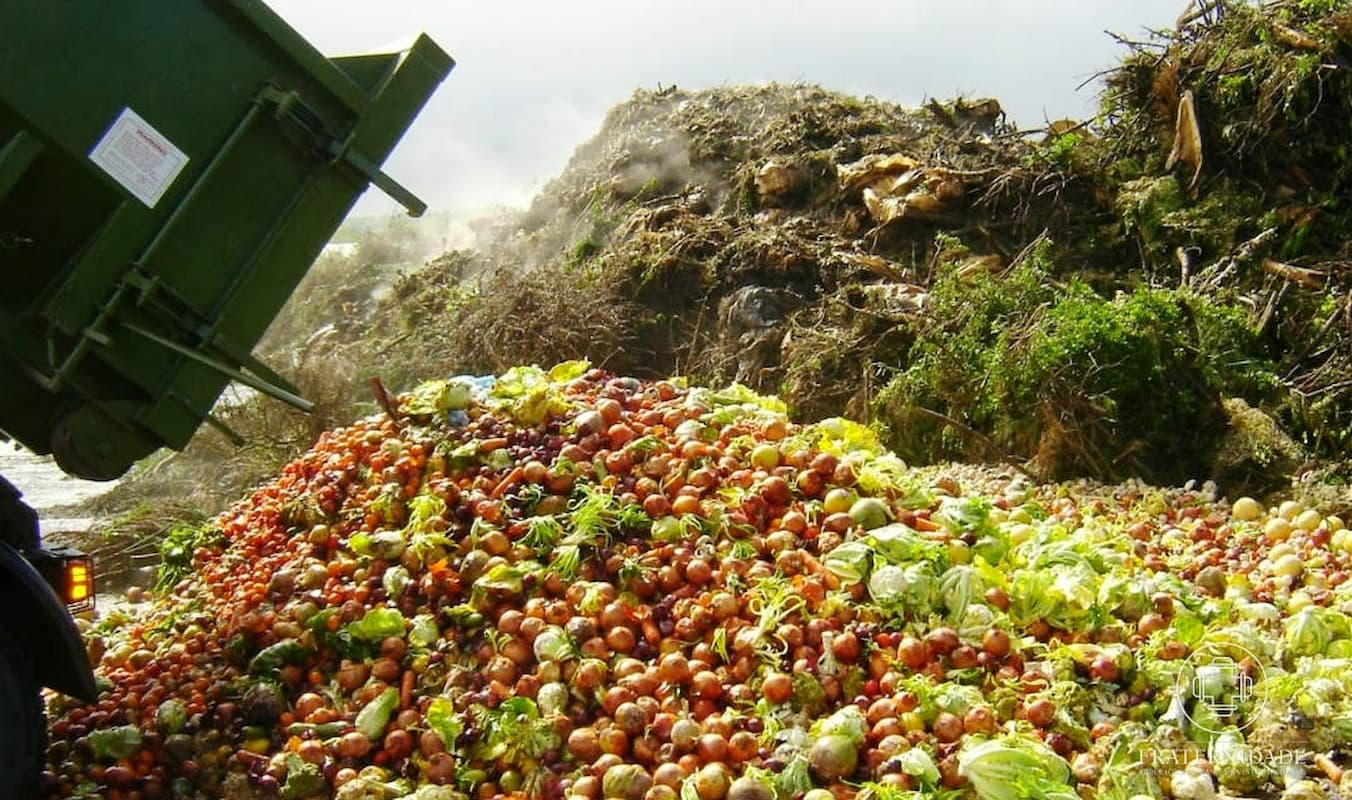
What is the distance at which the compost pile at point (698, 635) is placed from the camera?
3.17 m

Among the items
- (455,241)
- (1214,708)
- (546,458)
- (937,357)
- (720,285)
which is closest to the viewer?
(1214,708)

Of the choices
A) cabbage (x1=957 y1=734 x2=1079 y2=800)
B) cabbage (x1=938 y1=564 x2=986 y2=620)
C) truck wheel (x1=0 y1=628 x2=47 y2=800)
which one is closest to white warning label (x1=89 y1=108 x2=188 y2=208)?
truck wheel (x1=0 y1=628 x2=47 y2=800)

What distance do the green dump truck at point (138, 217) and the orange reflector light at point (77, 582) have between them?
11 millimetres

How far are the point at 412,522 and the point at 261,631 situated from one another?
71 centimetres

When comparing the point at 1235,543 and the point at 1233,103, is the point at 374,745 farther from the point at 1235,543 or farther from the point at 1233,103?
the point at 1233,103

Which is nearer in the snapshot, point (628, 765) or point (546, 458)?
point (628, 765)

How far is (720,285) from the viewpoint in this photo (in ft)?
29.3

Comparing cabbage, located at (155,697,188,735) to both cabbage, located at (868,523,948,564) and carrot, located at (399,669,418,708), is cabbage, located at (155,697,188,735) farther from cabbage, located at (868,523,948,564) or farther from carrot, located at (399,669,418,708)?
cabbage, located at (868,523,948,564)

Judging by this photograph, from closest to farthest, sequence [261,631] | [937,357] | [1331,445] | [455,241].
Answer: [261,631], [1331,445], [937,357], [455,241]

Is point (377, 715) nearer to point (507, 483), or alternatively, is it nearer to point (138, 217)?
point (507, 483)

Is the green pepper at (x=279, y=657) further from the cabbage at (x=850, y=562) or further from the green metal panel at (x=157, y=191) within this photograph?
the cabbage at (x=850, y=562)

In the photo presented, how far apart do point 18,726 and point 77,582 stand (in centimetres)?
53

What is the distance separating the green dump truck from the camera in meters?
3.41

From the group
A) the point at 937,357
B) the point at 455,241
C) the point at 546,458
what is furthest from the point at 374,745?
the point at 455,241
